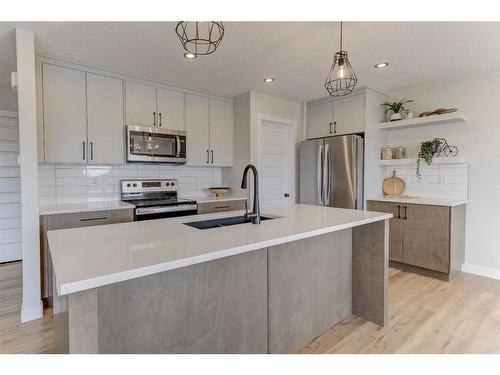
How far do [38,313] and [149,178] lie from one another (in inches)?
72.1

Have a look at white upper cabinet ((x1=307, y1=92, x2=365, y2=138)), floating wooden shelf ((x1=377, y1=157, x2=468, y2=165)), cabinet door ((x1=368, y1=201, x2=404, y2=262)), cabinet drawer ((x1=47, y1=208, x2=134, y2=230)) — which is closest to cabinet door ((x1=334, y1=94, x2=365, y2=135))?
white upper cabinet ((x1=307, y1=92, x2=365, y2=138))

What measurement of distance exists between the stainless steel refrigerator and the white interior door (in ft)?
0.71

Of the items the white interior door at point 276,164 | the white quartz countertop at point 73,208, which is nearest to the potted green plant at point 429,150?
the white interior door at point 276,164

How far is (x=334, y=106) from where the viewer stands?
13.5ft

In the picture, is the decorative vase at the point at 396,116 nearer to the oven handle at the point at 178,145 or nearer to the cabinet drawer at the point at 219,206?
the cabinet drawer at the point at 219,206

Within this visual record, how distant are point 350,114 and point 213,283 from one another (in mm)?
3260

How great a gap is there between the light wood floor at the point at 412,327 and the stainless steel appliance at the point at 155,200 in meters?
1.21

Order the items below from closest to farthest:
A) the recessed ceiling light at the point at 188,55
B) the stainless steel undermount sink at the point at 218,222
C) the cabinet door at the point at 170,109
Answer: the stainless steel undermount sink at the point at 218,222 < the recessed ceiling light at the point at 188,55 < the cabinet door at the point at 170,109

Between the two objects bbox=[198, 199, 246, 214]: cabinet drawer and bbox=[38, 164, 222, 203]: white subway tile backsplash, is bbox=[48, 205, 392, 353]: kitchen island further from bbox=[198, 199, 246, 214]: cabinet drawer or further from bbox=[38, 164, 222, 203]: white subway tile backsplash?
bbox=[38, 164, 222, 203]: white subway tile backsplash

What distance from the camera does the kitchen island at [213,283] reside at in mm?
1026

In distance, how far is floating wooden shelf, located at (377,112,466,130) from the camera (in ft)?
→ 10.6

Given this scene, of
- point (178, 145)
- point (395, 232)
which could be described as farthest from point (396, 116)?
point (178, 145)
